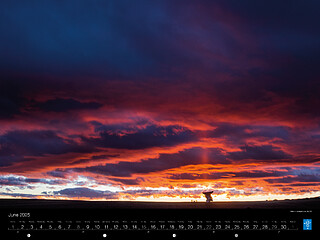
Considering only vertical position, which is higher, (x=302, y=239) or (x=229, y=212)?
(x=229, y=212)

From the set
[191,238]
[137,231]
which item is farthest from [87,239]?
[191,238]

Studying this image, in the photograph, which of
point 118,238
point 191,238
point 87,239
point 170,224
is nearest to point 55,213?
point 87,239

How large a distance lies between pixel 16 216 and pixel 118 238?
3050 mm

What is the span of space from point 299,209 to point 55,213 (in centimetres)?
718

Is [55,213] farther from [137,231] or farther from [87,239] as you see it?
[137,231]

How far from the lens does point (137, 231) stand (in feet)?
31.2

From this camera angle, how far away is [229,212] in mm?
9445

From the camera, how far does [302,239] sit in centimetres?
951

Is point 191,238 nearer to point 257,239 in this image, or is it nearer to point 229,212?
point 229,212

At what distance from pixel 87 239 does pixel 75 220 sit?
25.6 inches

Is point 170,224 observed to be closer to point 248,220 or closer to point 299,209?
point 248,220

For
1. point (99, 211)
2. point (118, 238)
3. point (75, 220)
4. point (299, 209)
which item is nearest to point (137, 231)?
point (118, 238)

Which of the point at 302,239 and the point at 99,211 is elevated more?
the point at 99,211

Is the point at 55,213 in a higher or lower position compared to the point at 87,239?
higher
